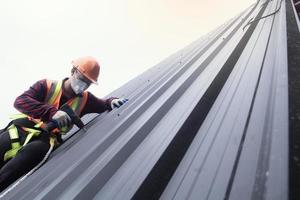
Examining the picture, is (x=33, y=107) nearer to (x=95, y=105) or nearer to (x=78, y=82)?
(x=78, y=82)

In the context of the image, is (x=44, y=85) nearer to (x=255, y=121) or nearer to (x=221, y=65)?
(x=221, y=65)

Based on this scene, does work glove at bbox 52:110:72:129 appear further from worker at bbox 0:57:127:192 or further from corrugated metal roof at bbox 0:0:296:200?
corrugated metal roof at bbox 0:0:296:200

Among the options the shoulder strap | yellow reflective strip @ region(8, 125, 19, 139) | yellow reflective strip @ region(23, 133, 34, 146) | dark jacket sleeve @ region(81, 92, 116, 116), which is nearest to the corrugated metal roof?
yellow reflective strip @ region(23, 133, 34, 146)

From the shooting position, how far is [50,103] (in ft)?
10.3

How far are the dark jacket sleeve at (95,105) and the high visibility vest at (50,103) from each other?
11 cm

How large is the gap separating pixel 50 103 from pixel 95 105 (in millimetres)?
676

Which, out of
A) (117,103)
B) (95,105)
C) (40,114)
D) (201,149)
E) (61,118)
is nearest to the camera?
(201,149)

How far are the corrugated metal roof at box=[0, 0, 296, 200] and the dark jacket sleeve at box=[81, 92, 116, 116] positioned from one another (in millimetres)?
1272

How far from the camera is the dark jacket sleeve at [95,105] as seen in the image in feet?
11.9

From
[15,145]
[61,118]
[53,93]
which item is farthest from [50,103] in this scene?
[15,145]

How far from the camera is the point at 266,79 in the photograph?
155 cm

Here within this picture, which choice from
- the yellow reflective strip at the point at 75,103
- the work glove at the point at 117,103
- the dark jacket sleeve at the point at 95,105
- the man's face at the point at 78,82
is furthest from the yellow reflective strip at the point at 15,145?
the work glove at the point at 117,103

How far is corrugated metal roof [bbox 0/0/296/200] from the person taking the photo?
925mm

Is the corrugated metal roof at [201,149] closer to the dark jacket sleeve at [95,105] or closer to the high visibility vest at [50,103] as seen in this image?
the high visibility vest at [50,103]
